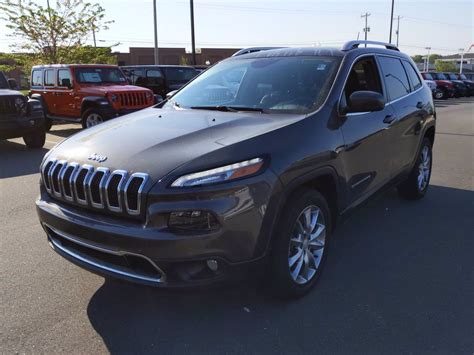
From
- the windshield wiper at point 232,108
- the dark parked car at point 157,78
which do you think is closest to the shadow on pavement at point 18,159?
the windshield wiper at point 232,108

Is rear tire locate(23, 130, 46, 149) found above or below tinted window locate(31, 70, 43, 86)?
below

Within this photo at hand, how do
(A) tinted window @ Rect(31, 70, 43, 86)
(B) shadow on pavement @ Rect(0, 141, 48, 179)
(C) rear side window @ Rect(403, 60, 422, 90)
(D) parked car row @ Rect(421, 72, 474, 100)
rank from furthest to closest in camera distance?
(D) parked car row @ Rect(421, 72, 474, 100) < (A) tinted window @ Rect(31, 70, 43, 86) < (B) shadow on pavement @ Rect(0, 141, 48, 179) < (C) rear side window @ Rect(403, 60, 422, 90)

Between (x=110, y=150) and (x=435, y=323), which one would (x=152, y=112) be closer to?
(x=110, y=150)

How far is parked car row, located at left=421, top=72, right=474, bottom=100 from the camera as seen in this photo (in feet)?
97.7

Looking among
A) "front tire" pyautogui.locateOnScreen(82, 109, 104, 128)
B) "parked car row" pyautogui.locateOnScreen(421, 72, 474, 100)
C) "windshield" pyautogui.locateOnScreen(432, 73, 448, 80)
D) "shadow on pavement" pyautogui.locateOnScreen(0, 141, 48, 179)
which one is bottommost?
"parked car row" pyautogui.locateOnScreen(421, 72, 474, 100)

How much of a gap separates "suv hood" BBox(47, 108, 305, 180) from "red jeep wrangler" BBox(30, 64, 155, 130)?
8132 mm

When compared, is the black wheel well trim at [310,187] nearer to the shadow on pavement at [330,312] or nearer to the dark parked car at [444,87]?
the shadow on pavement at [330,312]

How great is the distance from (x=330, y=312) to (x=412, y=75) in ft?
11.3

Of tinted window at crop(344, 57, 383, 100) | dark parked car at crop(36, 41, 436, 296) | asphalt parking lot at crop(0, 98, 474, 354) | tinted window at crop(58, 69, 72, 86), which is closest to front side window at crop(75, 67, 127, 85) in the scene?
tinted window at crop(58, 69, 72, 86)

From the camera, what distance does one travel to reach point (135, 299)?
3.23m

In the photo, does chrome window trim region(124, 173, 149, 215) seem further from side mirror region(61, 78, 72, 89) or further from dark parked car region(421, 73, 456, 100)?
dark parked car region(421, 73, 456, 100)

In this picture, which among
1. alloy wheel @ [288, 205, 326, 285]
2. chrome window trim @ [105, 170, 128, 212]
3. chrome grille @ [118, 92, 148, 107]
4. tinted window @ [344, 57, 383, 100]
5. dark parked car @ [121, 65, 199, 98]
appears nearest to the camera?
chrome window trim @ [105, 170, 128, 212]

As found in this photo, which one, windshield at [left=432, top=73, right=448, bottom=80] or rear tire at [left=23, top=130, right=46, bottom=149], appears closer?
rear tire at [left=23, top=130, right=46, bottom=149]

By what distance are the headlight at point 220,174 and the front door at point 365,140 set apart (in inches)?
42.3
